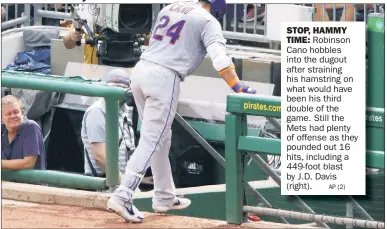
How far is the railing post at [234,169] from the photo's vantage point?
713cm

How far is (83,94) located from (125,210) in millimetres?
894

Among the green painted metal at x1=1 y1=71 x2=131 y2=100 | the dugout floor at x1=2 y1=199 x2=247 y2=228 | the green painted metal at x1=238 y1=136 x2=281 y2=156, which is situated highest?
the green painted metal at x1=1 y1=71 x2=131 y2=100

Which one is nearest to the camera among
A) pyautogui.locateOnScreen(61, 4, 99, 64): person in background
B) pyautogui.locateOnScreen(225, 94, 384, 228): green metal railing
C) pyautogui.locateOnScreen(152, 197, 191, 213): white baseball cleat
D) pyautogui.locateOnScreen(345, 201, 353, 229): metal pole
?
pyautogui.locateOnScreen(225, 94, 384, 228): green metal railing

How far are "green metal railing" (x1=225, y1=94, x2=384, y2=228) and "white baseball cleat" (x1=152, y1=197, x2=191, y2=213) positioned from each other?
1.20 ft

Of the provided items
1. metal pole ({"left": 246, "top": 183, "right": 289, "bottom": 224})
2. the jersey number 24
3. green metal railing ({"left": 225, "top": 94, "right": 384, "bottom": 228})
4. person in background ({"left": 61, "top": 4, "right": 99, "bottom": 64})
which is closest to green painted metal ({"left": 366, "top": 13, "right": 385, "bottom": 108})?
green metal railing ({"left": 225, "top": 94, "right": 384, "bottom": 228})

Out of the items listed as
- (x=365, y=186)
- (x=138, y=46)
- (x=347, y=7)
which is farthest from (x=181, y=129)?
(x=365, y=186)

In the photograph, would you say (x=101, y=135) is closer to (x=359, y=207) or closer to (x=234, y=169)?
(x=234, y=169)

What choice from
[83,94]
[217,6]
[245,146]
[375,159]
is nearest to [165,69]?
[217,6]

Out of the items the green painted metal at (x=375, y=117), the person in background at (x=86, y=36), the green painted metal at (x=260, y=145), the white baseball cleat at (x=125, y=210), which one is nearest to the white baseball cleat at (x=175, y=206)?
the white baseball cleat at (x=125, y=210)

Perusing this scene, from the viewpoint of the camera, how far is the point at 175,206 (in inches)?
293

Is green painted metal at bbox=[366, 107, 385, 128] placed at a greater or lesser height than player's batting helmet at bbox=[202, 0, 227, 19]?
lesser

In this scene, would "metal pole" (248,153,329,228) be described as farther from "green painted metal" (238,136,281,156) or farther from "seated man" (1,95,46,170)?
"seated man" (1,95,46,170)

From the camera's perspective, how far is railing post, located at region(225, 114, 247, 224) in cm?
713

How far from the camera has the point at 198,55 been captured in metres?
7.18
